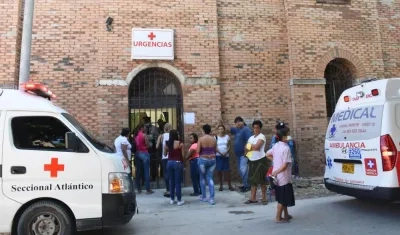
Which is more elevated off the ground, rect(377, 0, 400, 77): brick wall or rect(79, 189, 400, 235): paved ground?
rect(377, 0, 400, 77): brick wall

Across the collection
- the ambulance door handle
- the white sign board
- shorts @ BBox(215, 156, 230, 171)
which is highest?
the white sign board

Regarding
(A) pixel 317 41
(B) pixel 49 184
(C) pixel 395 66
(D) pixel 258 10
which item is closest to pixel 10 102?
(B) pixel 49 184

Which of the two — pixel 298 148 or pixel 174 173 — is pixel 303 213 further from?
pixel 298 148

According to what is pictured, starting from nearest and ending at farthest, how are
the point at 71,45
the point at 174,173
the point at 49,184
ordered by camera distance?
the point at 49,184 < the point at 174,173 < the point at 71,45

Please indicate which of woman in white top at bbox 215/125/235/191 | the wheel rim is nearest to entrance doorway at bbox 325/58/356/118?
woman in white top at bbox 215/125/235/191

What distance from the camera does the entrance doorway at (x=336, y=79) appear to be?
11.0 m

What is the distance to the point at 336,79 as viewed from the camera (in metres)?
11.2

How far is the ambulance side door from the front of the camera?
4.72m

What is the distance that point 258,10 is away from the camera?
10.6 metres

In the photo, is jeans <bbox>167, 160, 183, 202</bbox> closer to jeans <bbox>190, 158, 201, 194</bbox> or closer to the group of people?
the group of people

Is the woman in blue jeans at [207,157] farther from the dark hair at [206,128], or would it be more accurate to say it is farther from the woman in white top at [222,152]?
the woman in white top at [222,152]

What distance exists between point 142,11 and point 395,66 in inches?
321

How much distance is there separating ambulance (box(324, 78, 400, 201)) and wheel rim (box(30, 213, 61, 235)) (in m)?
4.66

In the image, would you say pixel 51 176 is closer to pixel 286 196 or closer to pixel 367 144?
pixel 286 196
